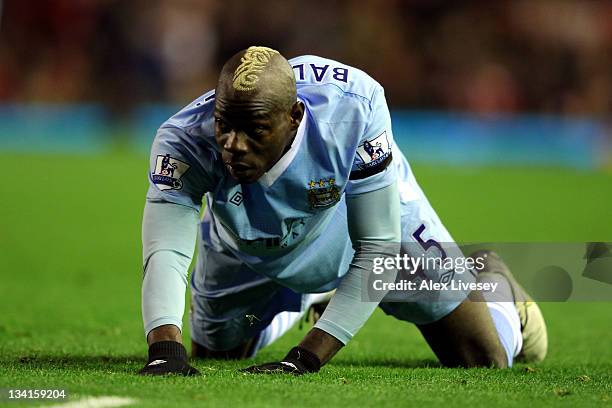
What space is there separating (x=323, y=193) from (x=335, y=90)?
40 cm

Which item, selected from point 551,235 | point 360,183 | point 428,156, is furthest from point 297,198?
point 428,156

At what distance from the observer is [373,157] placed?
427 cm

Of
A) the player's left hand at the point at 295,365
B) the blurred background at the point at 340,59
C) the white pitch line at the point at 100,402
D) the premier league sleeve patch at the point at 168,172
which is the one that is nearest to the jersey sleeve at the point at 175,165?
the premier league sleeve patch at the point at 168,172

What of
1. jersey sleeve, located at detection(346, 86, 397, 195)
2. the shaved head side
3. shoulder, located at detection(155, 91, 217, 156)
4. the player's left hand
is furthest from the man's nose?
the player's left hand

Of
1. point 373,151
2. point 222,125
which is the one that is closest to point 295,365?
point 373,151

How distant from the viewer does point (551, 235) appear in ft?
→ 36.9

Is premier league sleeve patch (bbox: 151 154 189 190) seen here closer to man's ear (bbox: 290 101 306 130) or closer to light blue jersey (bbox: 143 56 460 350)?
light blue jersey (bbox: 143 56 460 350)

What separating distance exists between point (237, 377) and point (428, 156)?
49.7 ft

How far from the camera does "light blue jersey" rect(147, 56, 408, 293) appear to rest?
416cm

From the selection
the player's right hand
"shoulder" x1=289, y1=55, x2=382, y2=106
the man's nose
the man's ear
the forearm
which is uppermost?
"shoulder" x1=289, y1=55, x2=382, y2=106

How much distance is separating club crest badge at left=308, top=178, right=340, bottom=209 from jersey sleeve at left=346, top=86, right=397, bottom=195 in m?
0.06

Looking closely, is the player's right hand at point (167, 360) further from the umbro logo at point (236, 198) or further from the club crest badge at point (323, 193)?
the club crest badge at point (323, 193)

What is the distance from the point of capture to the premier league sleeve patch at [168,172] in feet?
13.6

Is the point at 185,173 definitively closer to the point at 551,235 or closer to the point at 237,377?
the point at 237,377
